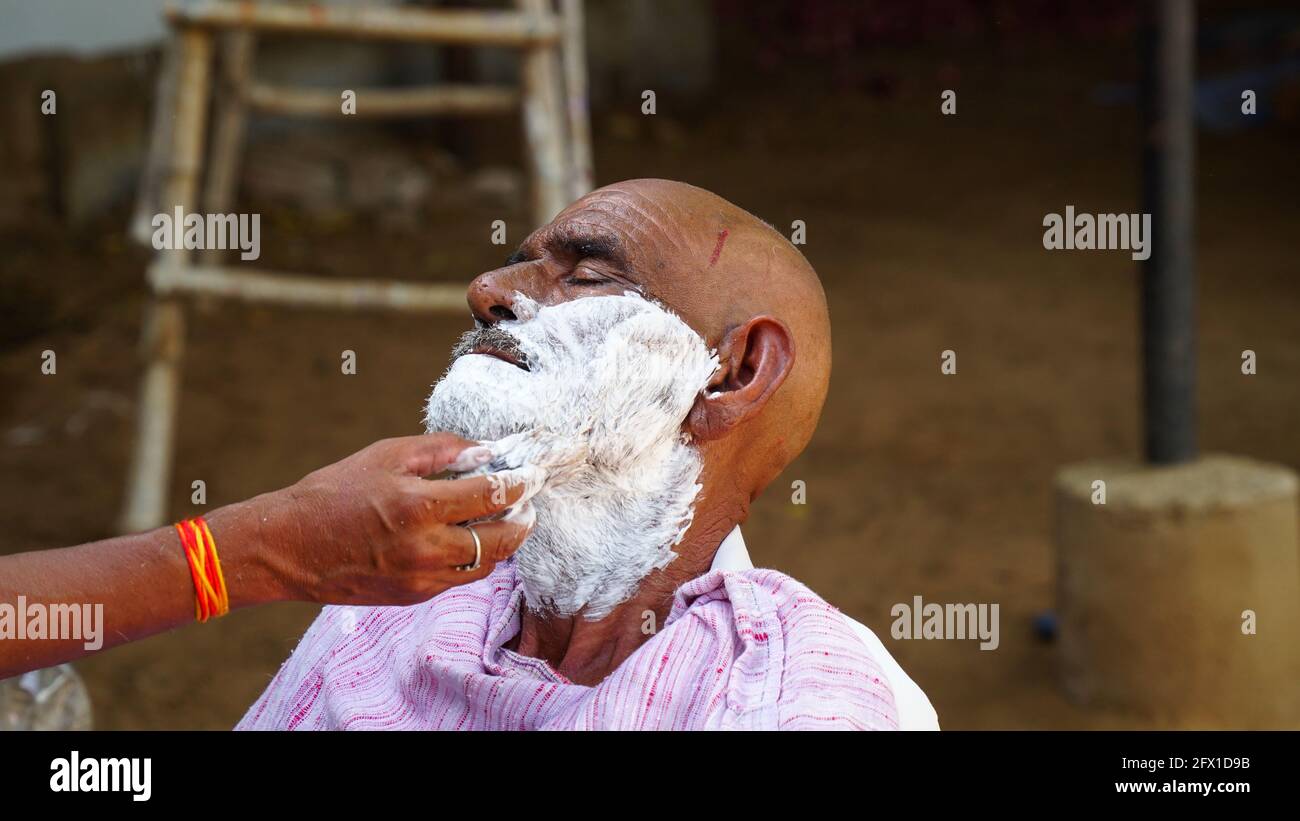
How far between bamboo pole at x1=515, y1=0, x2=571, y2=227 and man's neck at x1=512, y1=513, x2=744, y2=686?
7.32 feet

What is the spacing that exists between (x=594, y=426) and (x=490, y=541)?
0.98 ft

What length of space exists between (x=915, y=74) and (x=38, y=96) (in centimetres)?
605

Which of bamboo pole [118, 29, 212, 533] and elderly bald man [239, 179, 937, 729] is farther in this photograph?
bamboo pole [118, 29, 212, 533]

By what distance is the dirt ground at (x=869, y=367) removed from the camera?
15.1 ft

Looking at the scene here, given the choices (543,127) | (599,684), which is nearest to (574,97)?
(543,127)

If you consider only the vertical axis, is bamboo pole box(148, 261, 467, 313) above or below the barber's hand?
above

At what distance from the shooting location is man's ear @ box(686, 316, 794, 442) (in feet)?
7.05

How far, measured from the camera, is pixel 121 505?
15.9 ft

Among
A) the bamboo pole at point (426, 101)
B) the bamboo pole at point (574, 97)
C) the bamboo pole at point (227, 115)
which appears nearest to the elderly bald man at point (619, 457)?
the bamboo pole at point (574, 97)

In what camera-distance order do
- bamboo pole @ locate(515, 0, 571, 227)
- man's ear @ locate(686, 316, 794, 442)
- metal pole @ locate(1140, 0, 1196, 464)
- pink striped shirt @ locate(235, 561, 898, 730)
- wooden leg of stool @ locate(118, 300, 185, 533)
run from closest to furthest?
pink striped shirt @ locate(235, 561, 898, 730)
man's ear @ locate(686, 316, 794, 442)
metal pole @ locate(1140, 0, 1196, 464)
bamboo pole @ locate(515, 0, 571, 227)
wooden leg of stool @ locate(118, 300, 185, 533)

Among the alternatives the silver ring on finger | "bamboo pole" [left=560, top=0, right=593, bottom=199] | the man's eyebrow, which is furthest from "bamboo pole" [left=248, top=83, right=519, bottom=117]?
the silver ring on finger

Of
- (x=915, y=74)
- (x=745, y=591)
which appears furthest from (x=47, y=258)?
(x=915, y=74)

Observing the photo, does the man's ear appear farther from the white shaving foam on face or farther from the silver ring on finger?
the silver ring on finger

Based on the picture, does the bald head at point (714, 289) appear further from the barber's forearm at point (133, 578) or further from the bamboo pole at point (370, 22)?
the bamboo pole at point (370, 22)
